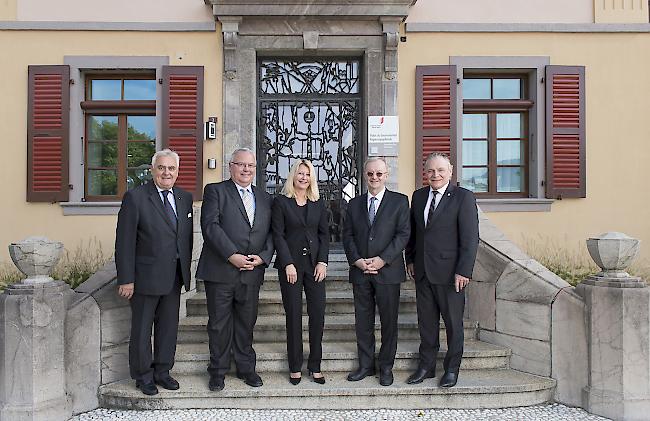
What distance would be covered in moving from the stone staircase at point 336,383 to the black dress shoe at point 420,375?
0.04 metres

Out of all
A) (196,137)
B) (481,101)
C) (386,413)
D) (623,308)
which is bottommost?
(386,413)

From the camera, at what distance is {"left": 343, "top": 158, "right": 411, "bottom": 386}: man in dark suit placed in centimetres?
373

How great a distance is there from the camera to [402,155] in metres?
6.41

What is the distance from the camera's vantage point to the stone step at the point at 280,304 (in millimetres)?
4797

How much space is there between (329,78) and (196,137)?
1.79 metres

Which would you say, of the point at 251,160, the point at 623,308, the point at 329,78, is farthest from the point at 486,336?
the point at 329,78

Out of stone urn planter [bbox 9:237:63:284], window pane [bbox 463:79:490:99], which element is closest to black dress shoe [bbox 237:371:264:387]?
stone urn planter [bbox 9:237:63:284]

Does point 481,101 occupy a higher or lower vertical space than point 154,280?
higher

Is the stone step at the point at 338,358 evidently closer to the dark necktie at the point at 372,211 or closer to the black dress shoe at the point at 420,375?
the black dress shoe at the point at 420,375

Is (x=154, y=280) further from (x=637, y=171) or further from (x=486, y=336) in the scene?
(x=637, y=171)

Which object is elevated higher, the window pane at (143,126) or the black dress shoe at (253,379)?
the window pane at (143,126)

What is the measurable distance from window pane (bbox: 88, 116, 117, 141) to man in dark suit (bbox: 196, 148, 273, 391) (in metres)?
3.50

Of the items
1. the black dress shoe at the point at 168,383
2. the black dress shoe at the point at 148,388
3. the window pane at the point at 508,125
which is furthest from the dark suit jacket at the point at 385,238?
the window pane at the point at 508,125

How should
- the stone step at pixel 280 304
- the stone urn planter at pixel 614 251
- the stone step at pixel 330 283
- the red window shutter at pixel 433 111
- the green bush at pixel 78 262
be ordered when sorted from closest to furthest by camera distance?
the stone urn planter at pixel 614 251 < the stone step at pixel 280 304 < the stone step at pixel 330 283 < the green bush at pixel 78 262 < the red window shutter at pixel 433 111
